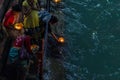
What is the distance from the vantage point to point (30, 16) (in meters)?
9.88

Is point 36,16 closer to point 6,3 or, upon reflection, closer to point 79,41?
point 6,3

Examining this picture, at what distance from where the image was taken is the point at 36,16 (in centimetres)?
998

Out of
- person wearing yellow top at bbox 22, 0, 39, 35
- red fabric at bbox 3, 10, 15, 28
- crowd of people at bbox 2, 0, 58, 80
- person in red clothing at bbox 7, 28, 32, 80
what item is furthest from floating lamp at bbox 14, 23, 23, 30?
person in red clothing at bbox 7, 28, 32, 80

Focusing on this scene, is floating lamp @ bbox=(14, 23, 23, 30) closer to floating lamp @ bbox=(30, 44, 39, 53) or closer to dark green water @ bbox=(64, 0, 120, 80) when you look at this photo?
floating lamp @ bbox=(30, 44, 39, 53)

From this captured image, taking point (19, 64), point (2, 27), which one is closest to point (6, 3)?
point (2, 27)

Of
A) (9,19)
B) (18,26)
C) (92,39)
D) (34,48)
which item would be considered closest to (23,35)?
(34,48)

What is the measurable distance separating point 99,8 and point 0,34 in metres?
9.24

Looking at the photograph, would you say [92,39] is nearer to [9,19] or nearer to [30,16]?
[9,19]

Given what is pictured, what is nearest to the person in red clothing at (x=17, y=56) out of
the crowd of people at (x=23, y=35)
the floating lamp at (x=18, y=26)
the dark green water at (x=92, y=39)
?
the crowd of people at (x=23, y=35)

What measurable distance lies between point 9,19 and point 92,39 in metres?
5.97

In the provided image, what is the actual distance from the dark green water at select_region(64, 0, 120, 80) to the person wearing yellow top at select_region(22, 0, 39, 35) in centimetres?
347

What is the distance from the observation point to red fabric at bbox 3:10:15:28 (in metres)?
11.3

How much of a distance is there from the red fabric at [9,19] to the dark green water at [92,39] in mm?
3432

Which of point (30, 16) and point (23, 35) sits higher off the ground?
point (30, 16)
